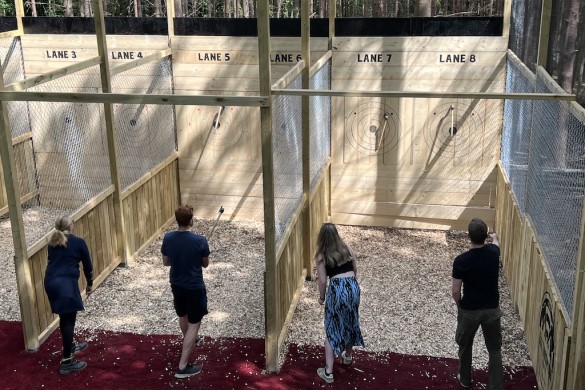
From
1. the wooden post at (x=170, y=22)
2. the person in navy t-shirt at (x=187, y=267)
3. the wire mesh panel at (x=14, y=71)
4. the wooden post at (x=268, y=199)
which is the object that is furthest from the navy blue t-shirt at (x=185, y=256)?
the wire mesh panel at (x=14, y=71)

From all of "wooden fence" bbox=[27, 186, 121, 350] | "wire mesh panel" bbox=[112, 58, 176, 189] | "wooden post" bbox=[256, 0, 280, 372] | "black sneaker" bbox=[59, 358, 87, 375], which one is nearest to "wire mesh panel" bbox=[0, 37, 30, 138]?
"wire mesh panel" bbox=[112, 58, 176, 189]

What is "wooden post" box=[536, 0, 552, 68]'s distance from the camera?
5.70m

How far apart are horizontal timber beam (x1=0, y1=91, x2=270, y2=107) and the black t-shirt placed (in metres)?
1.82

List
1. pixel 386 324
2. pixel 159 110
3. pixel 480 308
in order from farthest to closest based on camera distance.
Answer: pixel 159 110 → pixel 386 324 → pixel 480 308

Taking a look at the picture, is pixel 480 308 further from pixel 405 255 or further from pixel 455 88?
pixel 455 88

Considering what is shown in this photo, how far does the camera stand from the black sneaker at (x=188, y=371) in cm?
539

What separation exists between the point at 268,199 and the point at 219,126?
159 inches

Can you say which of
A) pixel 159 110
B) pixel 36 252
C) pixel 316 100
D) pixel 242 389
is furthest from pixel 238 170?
pixel 242 389

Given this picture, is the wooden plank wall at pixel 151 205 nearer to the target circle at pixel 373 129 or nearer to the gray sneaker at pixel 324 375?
the target circle at pixel 373 129

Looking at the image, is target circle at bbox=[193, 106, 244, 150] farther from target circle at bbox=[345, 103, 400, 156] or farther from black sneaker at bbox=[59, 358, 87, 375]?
black sneaker at bbox=[59, 358, 87, 375]

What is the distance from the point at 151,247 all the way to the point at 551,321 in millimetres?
4924

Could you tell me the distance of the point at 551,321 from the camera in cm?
491

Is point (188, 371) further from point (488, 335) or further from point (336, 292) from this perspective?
point (488, 335)

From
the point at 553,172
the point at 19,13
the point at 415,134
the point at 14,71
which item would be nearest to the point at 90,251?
the point at 14,71
